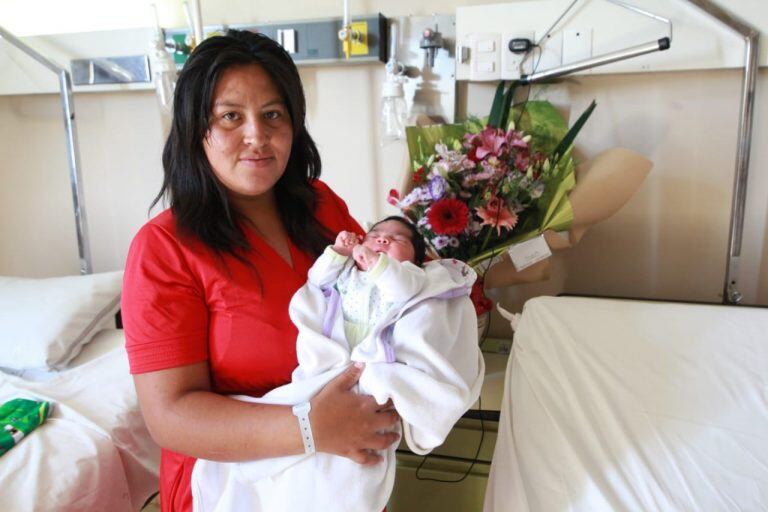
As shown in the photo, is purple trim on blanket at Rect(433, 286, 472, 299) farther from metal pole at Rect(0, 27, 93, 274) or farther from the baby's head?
metal pole at Rect(0, 27, 93, 274)

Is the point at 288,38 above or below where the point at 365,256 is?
above

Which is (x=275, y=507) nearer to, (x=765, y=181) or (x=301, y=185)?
(x=301, y=185)

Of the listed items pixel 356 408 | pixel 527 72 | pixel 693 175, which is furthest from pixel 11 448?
pixel 693 175

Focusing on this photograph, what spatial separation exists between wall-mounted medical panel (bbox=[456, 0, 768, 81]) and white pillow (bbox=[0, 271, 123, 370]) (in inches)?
52.0

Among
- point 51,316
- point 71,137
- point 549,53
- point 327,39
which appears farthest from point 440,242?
point 71,137

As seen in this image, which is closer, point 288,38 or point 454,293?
point 454,293

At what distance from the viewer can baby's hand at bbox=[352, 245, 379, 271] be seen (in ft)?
3.01

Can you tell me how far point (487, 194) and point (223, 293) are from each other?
26.5 inches

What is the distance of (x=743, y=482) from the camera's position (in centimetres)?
90

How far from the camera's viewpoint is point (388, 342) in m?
0.89

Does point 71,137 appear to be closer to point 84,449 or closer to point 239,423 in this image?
point 84,449

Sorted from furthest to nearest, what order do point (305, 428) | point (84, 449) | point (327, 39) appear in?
point (327, 39), point (84, 449), point (305, 428)

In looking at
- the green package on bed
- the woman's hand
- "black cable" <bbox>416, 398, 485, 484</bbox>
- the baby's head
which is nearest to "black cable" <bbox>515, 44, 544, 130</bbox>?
the baby's head

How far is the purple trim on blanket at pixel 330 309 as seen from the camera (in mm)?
919
